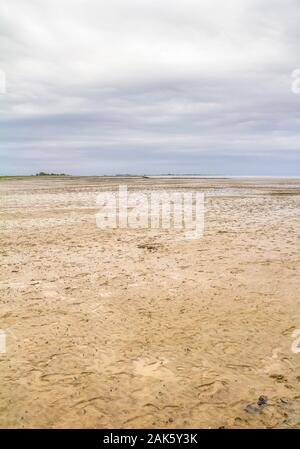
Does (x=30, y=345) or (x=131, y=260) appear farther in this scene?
(x=131, y=260)

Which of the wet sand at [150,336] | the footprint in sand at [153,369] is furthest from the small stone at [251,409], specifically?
the footprint in sand at [153,369]

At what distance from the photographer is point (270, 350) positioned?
538 centimetres

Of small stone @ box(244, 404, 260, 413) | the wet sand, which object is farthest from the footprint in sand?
small stone @ box(244, 404, 260, 413)

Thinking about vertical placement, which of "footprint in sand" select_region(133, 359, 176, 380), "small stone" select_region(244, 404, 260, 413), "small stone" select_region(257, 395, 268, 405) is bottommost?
"small stone" select_region(244, 404, 260, 413)

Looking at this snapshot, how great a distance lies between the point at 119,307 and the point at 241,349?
254 centimetres

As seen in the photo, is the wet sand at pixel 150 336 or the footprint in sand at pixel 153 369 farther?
the footprint in sand at pixel 153 369

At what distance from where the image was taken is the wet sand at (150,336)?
4.12 m

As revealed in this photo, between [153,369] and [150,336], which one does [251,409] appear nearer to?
[153,369]

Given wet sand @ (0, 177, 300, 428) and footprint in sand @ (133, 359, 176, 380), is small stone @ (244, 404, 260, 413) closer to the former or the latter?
wet sand @ (0, 177, 300, 428)

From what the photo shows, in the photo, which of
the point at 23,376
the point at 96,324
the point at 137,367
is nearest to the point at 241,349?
the point at 137,367

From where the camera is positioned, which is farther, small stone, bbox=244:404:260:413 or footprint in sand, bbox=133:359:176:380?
footprint in sand, bbox=133:359:176:380

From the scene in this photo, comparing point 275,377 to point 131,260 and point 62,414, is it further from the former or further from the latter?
point 131,260

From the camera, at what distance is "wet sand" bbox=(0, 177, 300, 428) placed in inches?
162

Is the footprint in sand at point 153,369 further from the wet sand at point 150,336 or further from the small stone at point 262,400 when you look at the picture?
the small stone at point 262,400
